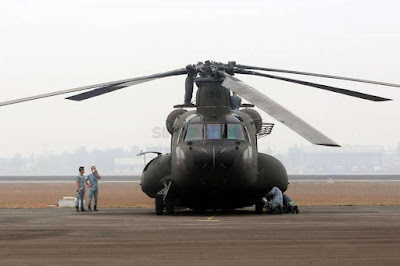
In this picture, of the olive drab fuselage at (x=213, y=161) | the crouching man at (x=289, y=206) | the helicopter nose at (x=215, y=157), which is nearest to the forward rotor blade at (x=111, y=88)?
the olive drab fuselage at (x=213, y=161)

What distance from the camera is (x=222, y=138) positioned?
25.5 meters

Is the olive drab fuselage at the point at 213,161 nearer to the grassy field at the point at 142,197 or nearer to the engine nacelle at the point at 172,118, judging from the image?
the engine nacelle at the point at 172,118

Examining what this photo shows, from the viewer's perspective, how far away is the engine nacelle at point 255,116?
1112 inches

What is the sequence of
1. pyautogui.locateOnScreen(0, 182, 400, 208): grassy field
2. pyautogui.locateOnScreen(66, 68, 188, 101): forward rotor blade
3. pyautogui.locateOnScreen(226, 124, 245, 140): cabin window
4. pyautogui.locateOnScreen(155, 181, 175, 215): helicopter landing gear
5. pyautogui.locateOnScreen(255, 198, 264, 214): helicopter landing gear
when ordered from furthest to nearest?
pyautogui.locateOnScreen(0, 182, 400, 208): grassy field → pyautogui.locateOnScreen(255, 198, 264, 214): helicopter landing gear → pyautogui.locateOnScreen(155, 181, 175, 215): helicopter landing gear → pyautogui.locateOnScreen(226, 124, 245, 140): cabin window → pyautogui.locateOnScreen(66, 68, 188, 101): forward rotor blade

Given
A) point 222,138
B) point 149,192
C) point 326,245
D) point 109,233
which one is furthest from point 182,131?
point 326,245

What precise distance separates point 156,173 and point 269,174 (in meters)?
4.08

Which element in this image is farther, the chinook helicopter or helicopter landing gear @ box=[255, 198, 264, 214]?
helicopter landing gear @ box=[255, 198, 264, 214]

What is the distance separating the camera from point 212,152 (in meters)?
24.7

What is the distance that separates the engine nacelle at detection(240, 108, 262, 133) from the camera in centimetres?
2825

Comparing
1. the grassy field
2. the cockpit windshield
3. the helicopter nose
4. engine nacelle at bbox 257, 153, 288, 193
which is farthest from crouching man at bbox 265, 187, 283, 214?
the grassy field

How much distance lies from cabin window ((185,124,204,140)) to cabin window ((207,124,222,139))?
233 millimetres

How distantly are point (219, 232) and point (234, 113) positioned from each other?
33.8ft

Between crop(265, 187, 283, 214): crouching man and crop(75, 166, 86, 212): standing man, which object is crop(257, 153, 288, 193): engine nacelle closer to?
crop(265, 187, 283, 214): crouching man

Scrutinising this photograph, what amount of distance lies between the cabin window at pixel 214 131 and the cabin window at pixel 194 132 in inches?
9.2
